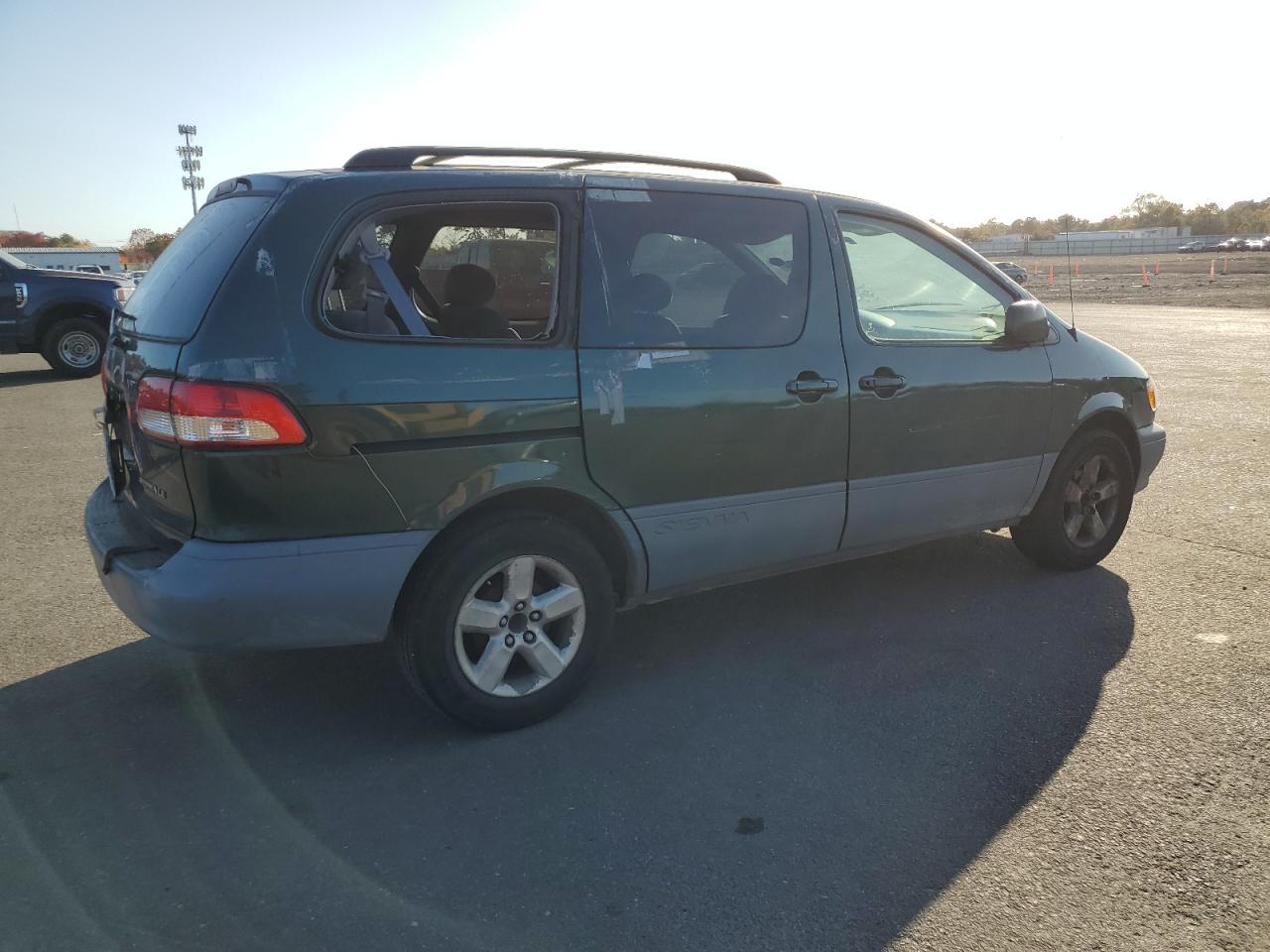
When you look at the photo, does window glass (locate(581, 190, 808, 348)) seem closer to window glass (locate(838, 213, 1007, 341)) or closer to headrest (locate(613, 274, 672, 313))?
headrest (locate(613, 274, 672, 313))

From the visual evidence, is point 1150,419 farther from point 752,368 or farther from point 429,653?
point 429,653

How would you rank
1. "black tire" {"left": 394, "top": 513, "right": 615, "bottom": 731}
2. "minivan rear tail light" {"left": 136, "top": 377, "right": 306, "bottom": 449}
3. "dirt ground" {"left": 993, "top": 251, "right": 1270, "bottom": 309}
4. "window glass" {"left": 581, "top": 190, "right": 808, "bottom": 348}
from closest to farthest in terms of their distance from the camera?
"minivan rear tail light" {"left": 136, "top": 377, "right": 306, "bottom": 449} → "black tire" {"left": 394, "top": 513, "right": 615, "bottom": 731} → "window glass" {"left": 581, "top": 190, "right": 808, "bottom": 348} → "dirt ground" {"left": 993, "top": 251, "right": 1270, "bottom": 309}

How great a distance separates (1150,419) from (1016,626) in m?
1.59

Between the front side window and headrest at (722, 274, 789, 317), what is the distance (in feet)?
2.39

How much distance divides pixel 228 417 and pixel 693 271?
5.83 ft

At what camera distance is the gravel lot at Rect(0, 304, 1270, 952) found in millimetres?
2574

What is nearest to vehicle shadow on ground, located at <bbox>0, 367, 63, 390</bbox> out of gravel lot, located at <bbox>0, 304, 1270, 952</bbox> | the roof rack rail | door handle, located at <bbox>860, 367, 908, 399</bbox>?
gravel lot, located at <bbox>0, 304, 1270, 952</bbox>

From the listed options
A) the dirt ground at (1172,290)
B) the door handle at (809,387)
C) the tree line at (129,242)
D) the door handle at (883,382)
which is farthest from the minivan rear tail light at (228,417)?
the tree line at (129,242)

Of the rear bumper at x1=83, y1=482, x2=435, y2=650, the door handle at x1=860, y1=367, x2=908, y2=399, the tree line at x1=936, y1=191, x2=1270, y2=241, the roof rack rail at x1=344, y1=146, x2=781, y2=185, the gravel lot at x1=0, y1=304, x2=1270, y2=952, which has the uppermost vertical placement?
the tree line at x1=936, y1=191, x2=1270, y2=241

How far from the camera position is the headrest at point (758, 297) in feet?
12.8

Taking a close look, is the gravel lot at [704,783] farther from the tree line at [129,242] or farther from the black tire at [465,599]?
the tree line at [129,242]

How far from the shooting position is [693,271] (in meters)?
3.84

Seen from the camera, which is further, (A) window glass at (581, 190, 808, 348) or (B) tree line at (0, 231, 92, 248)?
(B) tree line at (0, 231, 92, 248)

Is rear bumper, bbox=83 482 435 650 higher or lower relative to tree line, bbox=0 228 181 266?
lower
